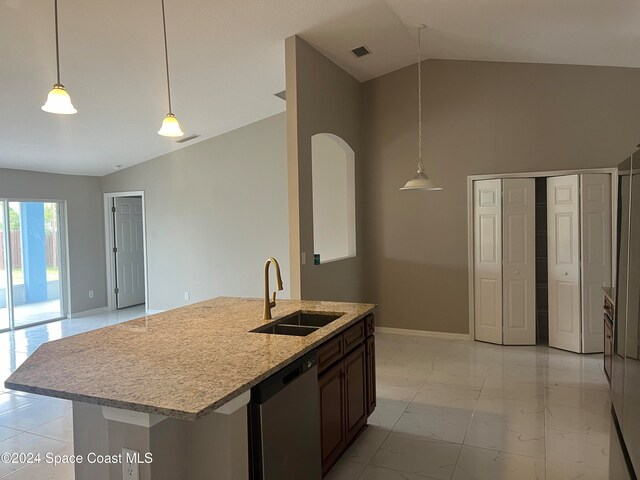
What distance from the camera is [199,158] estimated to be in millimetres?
7211

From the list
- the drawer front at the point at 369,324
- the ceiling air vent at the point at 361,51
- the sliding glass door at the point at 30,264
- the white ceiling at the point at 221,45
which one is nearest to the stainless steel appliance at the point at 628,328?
the drawer front at the point at 369,324

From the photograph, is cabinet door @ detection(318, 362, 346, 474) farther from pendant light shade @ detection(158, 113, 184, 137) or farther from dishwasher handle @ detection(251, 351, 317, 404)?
pendant light shade @ detection(158, 113, 184, 137)

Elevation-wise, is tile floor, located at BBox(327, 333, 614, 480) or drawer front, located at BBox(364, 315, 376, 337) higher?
drawer front, located at BBox(364, 315, 376, 337)

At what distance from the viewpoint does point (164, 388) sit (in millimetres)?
1686

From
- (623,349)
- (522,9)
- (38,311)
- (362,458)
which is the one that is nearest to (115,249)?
(38,311)

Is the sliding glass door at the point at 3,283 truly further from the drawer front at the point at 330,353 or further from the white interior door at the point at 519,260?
the white interior door at the point at 519,260

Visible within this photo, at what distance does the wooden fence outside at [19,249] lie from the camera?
6664 mm

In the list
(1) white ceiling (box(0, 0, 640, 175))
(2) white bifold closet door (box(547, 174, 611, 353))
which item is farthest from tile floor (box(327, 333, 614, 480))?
(1) white ceiling (box(0, 0, 640, 175))

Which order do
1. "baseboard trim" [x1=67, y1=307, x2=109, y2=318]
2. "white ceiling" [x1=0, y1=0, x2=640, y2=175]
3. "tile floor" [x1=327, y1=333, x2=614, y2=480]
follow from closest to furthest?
"tile floor" [x1=327, y1=333, x2=614, y2=480]
"white ceiling" [x1=0, y1=0, x2=640, y2=175]
"baseboard trim" [x1=67, y1=307, x2=109, y2=318]

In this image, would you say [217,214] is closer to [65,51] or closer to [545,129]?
[65,51]

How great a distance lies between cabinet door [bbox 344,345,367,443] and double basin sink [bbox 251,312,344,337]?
28cm

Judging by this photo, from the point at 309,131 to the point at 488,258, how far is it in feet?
8.60

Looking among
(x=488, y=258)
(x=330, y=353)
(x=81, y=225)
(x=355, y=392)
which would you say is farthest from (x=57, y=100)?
(x=81, y=225)

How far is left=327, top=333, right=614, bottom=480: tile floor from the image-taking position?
2.77 meters
